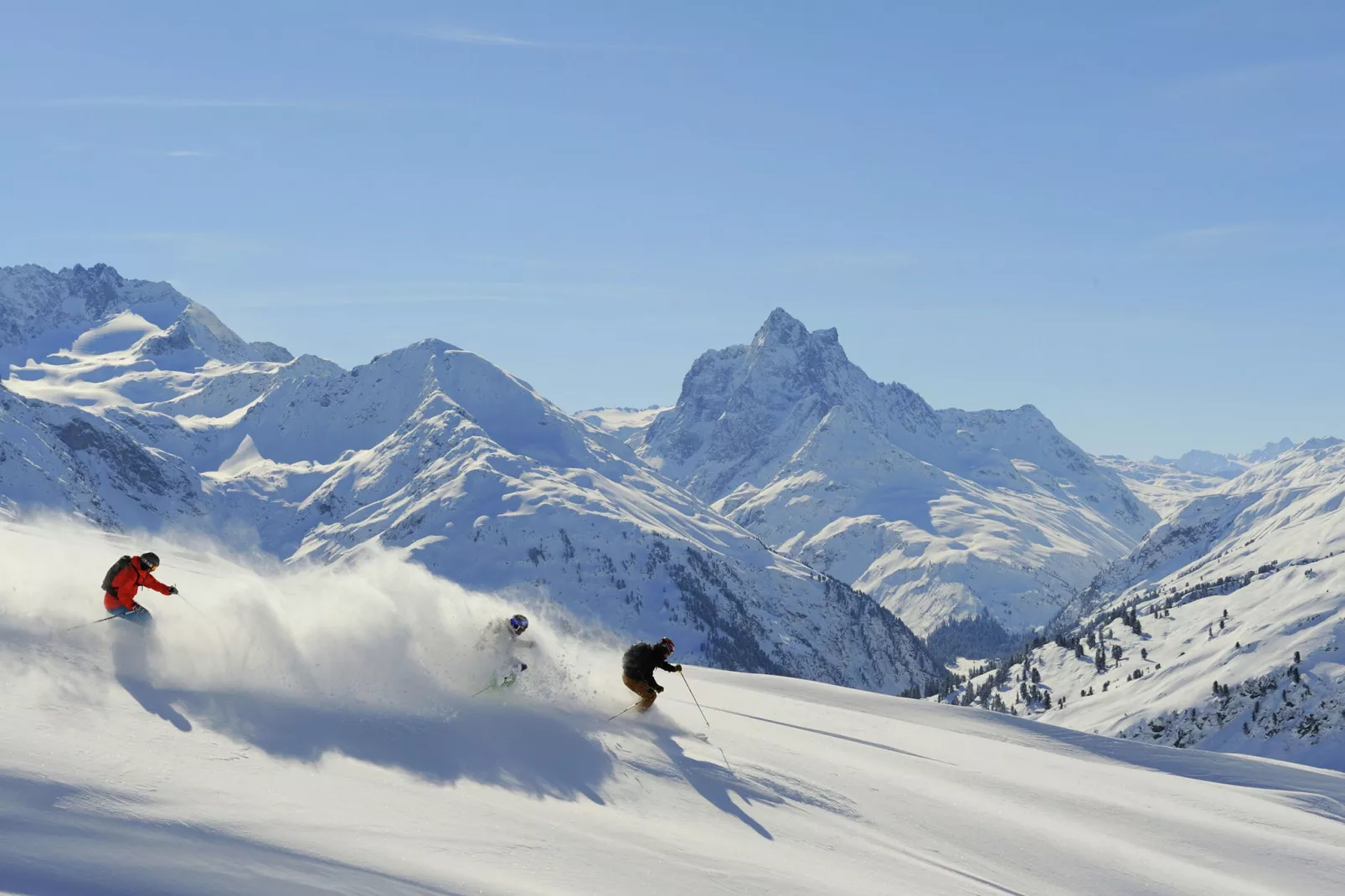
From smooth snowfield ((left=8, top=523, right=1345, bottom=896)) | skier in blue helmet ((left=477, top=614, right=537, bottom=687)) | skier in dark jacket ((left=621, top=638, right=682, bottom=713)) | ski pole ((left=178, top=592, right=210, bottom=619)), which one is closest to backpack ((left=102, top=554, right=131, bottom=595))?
smooth snowfield ((left=8, top=523, right=1345, bottom=896))

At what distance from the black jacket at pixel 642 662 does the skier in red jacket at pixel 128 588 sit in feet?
31.1

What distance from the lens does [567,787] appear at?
19.0 metres

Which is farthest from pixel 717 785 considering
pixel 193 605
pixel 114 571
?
pixel 114 571

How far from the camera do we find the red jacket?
20.3 metres

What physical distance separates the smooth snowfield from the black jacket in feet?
3.13

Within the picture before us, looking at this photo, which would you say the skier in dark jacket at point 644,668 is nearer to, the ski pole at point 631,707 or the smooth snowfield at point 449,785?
the ski pole at point 631,707

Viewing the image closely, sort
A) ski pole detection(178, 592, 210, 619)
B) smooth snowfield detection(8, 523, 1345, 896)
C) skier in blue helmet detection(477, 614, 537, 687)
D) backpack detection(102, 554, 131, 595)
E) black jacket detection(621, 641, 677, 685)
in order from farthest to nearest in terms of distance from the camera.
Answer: black jacket detection(621, 641, 677, 685) → skier in blue helmet detection(477, 614, 537, 687) → ski pole detection(178, 592, 210, 619) → backpack detection(102, 554, 131, 595) → smooth snowfield detection(8, 523, 1345, 896)

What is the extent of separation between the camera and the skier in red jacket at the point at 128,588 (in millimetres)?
20266

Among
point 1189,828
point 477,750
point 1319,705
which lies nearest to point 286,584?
point 477,750

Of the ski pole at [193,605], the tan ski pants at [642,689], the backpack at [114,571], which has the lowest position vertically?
the tan ski pants at [642,689]

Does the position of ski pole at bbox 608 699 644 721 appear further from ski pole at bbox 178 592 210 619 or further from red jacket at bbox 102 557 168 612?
red jacket at bbox 102 557 168 612

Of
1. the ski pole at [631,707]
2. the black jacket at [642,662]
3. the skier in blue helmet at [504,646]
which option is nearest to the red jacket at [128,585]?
the skier in blue helmet at [504,646]

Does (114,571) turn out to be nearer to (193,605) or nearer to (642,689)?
(193,605)

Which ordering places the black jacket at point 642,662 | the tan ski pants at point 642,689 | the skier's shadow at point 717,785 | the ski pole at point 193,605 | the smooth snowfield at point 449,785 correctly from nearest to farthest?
the smooth snowfield at point 449,785 < the skier's shadow at point 717,785 < the ski pole at point 193,605 < the black jacket at point 642,662 < the tan ski pants at point 642,689
